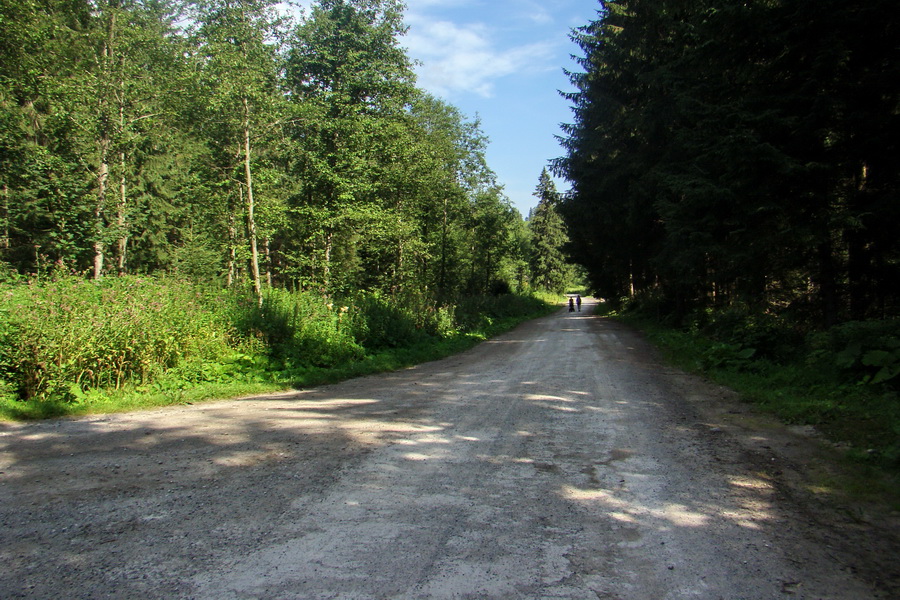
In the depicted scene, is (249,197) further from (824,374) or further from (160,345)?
(824,374)

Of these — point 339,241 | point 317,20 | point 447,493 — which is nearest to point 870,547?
point 447,493

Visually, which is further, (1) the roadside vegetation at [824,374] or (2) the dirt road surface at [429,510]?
(1) the roadside vegetation at [824,374]

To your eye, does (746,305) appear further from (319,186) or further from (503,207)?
(503,207)

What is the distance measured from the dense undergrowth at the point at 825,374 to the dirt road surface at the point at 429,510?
1.76 ft

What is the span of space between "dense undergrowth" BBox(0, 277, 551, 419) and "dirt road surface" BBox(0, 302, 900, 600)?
54.1 inches

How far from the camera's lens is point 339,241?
66.2 ft

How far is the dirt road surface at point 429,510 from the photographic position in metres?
2.79

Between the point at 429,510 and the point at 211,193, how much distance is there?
15801 mm

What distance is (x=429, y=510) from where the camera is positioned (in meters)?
3.72

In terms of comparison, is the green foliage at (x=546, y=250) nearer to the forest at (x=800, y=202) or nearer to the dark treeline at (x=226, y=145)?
the dark treeline at (x=226, y=145)

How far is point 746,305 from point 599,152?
1101 cm

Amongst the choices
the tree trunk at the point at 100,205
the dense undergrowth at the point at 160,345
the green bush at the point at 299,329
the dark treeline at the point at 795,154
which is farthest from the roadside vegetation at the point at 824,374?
the tree trunk at the point at 100,205

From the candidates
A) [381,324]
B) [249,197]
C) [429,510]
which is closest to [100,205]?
[249,197]

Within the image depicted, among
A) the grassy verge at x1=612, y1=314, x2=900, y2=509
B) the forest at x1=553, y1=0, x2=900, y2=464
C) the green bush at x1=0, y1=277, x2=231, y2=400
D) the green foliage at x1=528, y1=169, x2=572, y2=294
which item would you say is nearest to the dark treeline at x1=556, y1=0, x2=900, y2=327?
the forest at x1=553, y1=0, x2=900, y2=464
